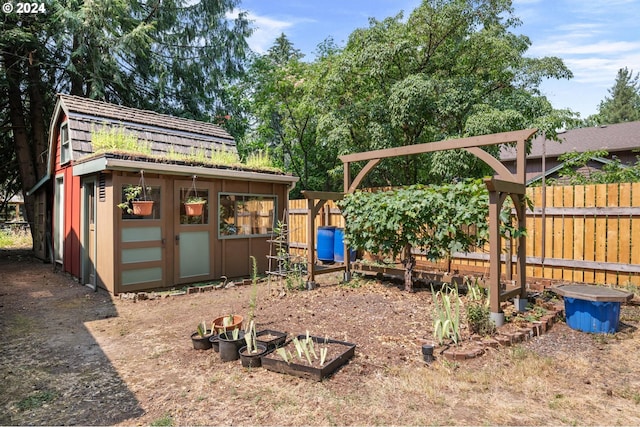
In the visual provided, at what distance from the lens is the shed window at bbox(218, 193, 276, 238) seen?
7805mm

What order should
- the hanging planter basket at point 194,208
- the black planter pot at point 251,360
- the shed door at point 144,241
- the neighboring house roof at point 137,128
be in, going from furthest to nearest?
the neighboring house roof at point 137,128 → the hanging planter basket at point 194,208 → the shed door at point 144,241 → the black planter pot at point 251,360

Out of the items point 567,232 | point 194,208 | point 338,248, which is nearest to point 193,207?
point 194,208

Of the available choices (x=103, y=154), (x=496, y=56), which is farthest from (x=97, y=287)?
(x=496, y=56)

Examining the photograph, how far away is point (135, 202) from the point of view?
623 centimetres

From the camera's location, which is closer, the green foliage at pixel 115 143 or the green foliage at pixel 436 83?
the green foliage at pixel 115 143

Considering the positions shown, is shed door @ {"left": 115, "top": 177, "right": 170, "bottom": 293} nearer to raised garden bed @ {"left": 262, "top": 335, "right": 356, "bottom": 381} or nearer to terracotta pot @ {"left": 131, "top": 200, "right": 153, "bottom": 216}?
terracotta pot @ {"left": 131, "top": 200, "right": 153, "bottom": 216}

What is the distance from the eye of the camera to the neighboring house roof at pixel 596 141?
14.7 metres

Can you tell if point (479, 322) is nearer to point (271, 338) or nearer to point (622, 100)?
point (271, 338)

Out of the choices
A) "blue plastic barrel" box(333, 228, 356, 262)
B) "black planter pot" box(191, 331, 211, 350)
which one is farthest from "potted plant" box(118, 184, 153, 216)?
"blue plastic barrel" box(333, 228, 356, 262)

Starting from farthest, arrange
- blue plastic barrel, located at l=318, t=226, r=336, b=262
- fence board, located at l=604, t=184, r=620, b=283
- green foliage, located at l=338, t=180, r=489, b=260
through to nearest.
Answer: blue plastic barrel, located at l=318, t=226, r=336, b=262 < fence board, located at l=604, t=184, r=620, b=283 < green foliage, located at l=338, t=180, r=489, b=260

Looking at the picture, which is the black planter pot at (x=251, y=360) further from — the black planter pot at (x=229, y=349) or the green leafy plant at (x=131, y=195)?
the green leafy plant at (x=131, y=195)

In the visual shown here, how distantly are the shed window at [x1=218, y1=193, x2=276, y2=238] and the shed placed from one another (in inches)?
0.8

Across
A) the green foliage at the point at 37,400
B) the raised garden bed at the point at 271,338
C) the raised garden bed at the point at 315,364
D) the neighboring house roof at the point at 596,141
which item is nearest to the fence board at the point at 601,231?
the raised garden bed at the point at 315,364

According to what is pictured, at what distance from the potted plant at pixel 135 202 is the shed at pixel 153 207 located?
8 cm
